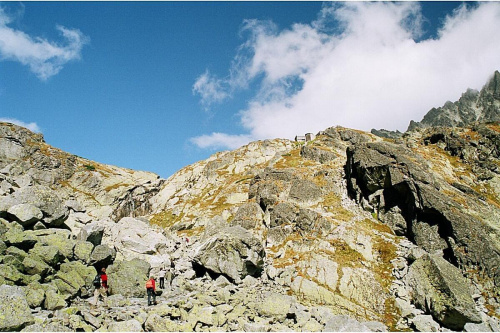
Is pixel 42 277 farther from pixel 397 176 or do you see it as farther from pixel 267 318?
pixel 397 176

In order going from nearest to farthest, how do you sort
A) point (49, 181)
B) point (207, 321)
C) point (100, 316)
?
point (100, 316) → point (207, 321) → point (49, 181)

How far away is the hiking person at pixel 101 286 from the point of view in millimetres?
24688

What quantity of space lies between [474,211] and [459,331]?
1851cm

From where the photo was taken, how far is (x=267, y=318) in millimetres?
24766

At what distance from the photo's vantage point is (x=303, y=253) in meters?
39.8

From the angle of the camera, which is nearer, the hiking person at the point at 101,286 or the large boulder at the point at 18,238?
the hiking person at the point at 101,286

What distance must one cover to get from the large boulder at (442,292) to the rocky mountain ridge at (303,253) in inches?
5.0

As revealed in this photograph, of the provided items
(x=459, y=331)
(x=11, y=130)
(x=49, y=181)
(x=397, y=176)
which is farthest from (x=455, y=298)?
(x=11, y=130)

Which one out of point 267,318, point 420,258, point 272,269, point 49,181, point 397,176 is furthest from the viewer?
point 49,181

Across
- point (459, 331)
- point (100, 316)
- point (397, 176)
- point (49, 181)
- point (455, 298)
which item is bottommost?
point (459, 331)

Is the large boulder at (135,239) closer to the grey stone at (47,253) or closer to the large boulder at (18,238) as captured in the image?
the grey stone at (47,253)

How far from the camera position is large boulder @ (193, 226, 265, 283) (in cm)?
3591

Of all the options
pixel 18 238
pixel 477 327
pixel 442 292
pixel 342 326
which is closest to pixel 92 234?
pixel 18 238

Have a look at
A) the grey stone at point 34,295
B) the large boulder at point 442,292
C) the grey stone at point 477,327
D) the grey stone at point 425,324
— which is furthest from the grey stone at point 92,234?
the grey stone at point 477,327
